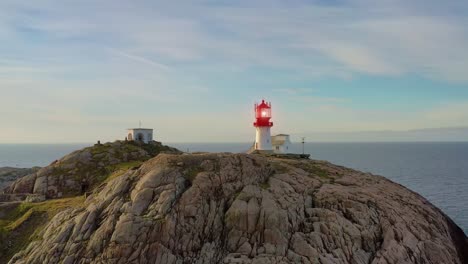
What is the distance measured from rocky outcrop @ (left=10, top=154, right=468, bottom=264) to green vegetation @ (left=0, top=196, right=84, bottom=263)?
2.00 metres

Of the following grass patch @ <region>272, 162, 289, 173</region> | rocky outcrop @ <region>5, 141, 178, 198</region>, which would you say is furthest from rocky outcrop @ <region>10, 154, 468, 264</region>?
rocky outcrop @ <region>5, 141, 178, 198</region>

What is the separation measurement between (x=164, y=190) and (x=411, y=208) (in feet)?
87.8

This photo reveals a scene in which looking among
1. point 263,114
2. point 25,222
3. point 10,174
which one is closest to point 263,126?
point 263,114

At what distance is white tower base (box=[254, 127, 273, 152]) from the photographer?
57.3 meters

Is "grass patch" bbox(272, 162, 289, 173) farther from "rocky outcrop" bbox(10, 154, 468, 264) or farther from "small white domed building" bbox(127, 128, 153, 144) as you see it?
"small white domed building" bbox(127, 128, 153, 144)

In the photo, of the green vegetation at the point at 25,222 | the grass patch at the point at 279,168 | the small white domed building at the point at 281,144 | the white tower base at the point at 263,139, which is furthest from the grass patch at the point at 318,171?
the green vegetation at the point at 25,222

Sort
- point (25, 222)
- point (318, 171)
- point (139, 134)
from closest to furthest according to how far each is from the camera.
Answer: point (25, 222) < point (318, 171) < point (139, 134)

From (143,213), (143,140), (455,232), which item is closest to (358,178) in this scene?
(455,232)

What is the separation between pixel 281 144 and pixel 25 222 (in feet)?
122

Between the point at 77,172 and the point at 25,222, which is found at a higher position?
the point at 77,172

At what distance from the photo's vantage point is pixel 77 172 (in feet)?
174

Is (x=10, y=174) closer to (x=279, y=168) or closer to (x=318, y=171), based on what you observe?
(x=279, y=168)

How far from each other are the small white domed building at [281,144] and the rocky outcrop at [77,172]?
21.4 m

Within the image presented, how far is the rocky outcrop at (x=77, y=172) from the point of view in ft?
166
